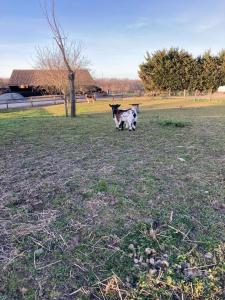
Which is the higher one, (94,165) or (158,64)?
(158,64)

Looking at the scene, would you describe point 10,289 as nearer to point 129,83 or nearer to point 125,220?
point 125,220

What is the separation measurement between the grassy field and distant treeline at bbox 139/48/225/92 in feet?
81.8

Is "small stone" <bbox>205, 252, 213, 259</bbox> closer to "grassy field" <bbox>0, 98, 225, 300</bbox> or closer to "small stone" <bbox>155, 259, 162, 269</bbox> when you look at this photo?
"grassy field" <bbox>0, 98, 225, 300</bbox>

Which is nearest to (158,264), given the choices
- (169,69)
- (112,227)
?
(112,227)

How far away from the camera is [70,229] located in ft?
7.00

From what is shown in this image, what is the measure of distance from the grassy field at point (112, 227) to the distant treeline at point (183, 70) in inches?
982

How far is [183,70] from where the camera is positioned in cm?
2711

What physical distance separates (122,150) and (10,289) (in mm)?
3305

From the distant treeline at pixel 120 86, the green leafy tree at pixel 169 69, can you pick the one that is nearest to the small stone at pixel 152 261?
the green leafy tree at pixel 169 69

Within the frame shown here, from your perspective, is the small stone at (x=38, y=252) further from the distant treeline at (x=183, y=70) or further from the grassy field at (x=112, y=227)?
Answer: the distant treeline at (x=183, y=70)

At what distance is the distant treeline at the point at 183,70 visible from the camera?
26.5m

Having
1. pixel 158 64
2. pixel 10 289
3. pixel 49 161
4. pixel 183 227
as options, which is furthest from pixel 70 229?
pixel 158 64

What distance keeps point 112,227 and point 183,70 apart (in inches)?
1081

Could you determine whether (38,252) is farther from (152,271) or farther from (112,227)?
(152,271)
